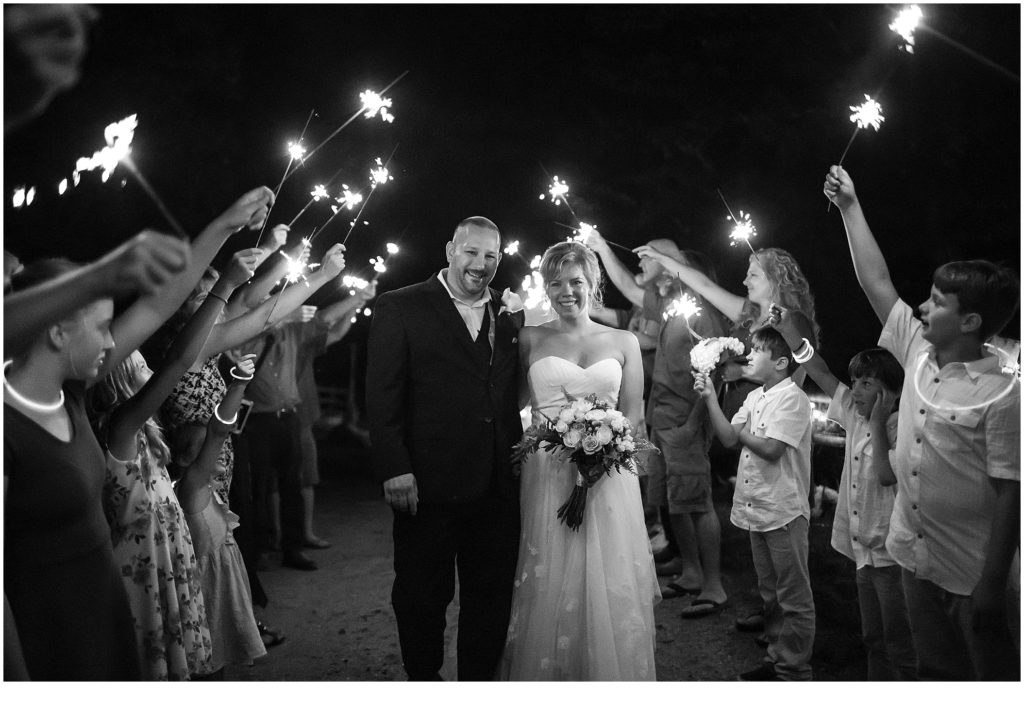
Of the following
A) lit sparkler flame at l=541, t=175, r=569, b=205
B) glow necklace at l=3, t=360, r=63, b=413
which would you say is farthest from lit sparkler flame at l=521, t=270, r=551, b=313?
glow necklace at l=3, t=360, r=63, b=413

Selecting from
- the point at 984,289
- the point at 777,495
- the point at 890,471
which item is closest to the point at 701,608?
the point at 777,495

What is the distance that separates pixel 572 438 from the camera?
345cm

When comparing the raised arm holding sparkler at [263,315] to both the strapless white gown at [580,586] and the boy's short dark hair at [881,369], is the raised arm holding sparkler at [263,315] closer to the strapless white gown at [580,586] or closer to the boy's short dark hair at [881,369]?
the strapless white gown at [580,586]

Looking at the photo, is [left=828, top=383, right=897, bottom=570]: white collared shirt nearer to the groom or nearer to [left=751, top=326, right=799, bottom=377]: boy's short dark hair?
[left=751, top=326, right=799, bottom=377]: boy's short dark hair

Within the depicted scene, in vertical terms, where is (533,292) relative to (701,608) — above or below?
above

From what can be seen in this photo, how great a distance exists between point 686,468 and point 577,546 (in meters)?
1.84

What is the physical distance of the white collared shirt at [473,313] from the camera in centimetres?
373

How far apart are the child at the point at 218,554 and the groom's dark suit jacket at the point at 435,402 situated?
63 centimetres

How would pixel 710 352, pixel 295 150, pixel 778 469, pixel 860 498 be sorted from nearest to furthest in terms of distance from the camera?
pixel 860 498
pixel 295 150
pixel 778 469
pixel 710 352

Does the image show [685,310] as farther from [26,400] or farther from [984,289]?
Answer: [26,400]

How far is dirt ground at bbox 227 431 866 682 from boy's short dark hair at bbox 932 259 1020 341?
6.81 ft

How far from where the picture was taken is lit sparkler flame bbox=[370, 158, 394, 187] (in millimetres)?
4402

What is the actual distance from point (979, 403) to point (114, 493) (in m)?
3.30

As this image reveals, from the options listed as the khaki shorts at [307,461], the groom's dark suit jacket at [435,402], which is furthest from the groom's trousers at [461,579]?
the khaki shorts at [307,461]
